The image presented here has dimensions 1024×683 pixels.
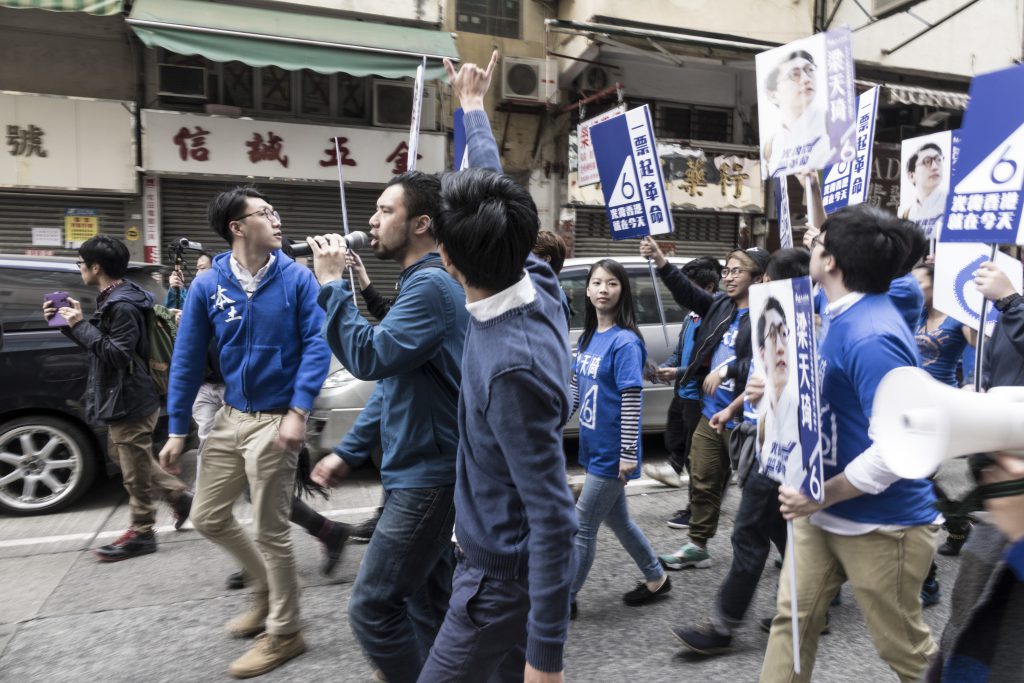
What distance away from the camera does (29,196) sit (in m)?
10.1

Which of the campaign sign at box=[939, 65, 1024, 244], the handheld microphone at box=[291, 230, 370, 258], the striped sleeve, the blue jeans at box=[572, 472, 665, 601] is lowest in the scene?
the blue jeans at box=[572, 472, 665, 601]

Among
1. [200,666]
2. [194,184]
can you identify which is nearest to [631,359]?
[200,666]

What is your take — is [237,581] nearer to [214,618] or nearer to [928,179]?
[214,618]

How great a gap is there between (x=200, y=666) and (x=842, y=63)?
4180 millimetres

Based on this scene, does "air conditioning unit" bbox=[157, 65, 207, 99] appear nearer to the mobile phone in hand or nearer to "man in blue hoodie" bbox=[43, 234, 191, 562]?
"man in blue hoodie" bbox=[43, 234, 191, 562]

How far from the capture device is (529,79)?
1173 centimetres

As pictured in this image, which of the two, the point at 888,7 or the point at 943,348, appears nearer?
the point at 943,348

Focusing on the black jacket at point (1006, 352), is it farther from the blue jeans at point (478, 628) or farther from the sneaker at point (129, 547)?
the sneaker at point (129, 547)

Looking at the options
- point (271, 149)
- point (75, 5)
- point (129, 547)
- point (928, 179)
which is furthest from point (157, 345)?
point (271, 149)

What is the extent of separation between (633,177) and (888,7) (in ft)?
28.0

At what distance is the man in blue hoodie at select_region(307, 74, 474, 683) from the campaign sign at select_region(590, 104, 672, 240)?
2.61 metres

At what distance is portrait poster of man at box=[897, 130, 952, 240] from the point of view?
518cm

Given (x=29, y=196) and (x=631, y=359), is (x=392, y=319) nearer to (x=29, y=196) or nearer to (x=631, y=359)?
(x=631, y=359)

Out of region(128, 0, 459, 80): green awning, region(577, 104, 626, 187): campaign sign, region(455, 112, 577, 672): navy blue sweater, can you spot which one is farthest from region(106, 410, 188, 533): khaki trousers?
region(577, 104, 626, 187): campaign sign
